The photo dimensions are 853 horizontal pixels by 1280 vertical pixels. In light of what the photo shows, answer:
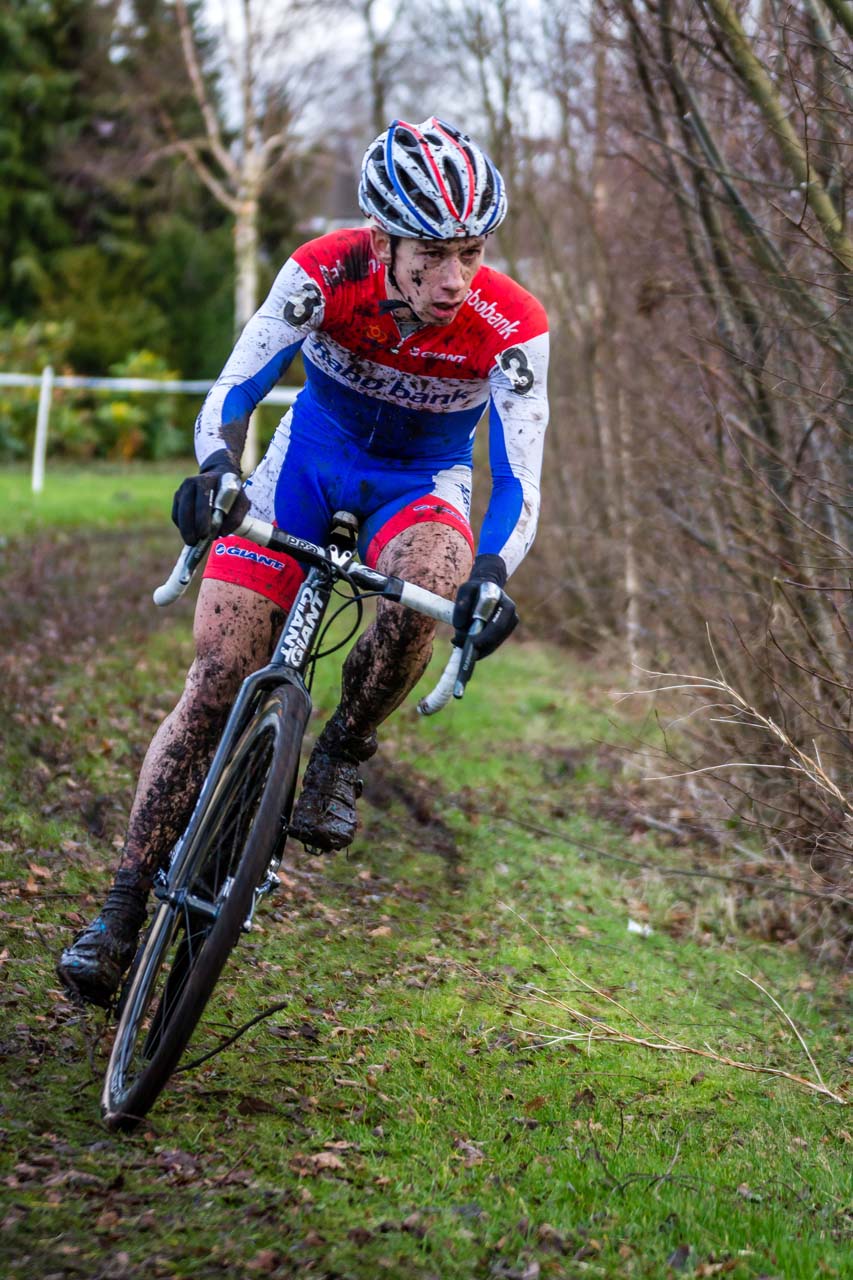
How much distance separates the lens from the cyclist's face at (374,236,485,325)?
13.9ft

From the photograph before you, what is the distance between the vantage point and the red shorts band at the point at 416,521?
15.1 feet

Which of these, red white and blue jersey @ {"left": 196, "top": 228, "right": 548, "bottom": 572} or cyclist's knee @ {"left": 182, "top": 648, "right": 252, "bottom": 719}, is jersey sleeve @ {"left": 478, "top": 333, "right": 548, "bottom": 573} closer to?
red white and blue jersey @ {"left": 196, "top": 228, "right": 548, "bottom": 572}

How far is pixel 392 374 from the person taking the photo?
4.67 metres

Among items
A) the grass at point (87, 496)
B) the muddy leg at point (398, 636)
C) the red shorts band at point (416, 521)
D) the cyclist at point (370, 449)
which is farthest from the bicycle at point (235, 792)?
the grass at point (87, 496)

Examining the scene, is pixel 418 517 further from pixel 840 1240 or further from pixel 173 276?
pixel 173 276

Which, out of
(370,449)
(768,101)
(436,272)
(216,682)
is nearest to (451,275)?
(436,272)

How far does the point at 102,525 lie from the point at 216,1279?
47.8ft

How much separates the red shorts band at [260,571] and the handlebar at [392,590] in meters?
0.48

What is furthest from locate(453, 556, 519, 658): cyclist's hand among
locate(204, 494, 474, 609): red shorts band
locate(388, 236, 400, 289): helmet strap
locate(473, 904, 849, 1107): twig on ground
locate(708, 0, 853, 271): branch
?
locate(708, 0, 853, 271): branch

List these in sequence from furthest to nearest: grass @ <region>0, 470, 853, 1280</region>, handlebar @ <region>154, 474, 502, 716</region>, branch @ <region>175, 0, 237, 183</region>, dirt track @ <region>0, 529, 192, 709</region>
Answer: branch @ <region>175, 0, 237, 183</region>
dirt track @ <region>0, 529, 192, 709</region>
handlebar @ <region>154, 474, 502, 716</region>
grass @ <region>0, 470, 853, 1280</region>

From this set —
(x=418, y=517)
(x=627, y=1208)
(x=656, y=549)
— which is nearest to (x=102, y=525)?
(x=656, y=549)

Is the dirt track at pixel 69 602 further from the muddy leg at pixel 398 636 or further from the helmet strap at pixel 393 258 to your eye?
the helmet strap at pixel 393 258

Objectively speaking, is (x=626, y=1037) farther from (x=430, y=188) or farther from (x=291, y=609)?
(x=430, y=188)

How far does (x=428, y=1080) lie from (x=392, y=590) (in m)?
1.57
